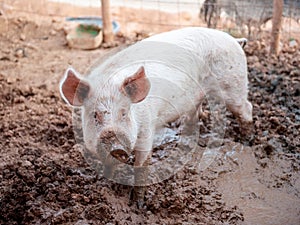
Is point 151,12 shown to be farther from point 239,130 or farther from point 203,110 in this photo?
point 239,130

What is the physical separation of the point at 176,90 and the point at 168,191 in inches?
27.2

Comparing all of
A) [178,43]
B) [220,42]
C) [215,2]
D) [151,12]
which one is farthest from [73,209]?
[151,12]

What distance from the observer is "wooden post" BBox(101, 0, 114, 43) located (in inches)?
223

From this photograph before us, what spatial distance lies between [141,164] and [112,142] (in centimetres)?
50

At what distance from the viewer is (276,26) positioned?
520cm

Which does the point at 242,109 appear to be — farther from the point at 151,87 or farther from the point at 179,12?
the point at 179,12

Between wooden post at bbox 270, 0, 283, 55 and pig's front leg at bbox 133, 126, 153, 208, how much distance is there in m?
2.64

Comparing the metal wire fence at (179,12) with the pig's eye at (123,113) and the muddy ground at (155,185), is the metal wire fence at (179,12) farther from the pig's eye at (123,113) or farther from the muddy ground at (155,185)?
the pig's eye at (123,113)

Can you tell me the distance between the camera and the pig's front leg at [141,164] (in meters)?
3.11

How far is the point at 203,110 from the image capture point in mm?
4336

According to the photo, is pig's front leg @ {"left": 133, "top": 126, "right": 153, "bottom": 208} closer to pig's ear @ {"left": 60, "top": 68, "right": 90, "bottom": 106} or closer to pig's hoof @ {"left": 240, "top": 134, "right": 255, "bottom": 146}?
pig's ear @ {"left": 60, "top": 68, "right": 90, "bottom": 106}

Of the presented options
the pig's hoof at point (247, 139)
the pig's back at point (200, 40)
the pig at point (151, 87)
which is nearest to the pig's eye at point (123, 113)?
the pig at point (151, 87)

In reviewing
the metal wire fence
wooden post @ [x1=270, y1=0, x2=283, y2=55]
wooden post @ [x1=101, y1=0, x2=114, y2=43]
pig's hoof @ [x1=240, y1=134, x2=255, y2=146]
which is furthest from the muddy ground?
wooden post @ [x1=101, y1=0, x2=114, y2=43]

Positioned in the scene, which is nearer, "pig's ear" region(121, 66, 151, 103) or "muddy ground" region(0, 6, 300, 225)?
"pig's ear" region(121, 66, 151, 103)
